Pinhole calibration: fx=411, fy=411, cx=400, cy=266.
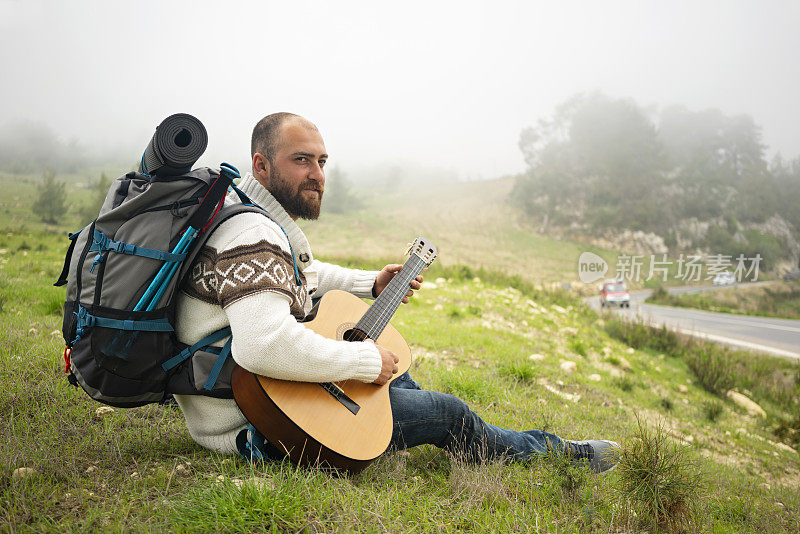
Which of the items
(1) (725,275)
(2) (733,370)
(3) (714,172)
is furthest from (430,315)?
(3) (714,172)

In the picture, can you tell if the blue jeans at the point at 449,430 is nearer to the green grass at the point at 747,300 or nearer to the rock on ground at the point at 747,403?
the rock on ground at the point at 747,403

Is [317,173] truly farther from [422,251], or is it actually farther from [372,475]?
[372,475]

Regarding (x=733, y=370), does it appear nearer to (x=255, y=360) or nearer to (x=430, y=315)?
(x=430, y=315)

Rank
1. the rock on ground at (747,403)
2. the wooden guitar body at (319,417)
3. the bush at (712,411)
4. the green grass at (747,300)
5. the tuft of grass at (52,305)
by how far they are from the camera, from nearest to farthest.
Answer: the wooden guitar body at (319,417) < the tuft of grass at (52,305) < the bush at (712,411) < the rock on ground at (747,403) < the green grass at (747,300)

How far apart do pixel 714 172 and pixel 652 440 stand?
7745 centimetres

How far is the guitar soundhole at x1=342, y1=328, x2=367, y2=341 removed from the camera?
2287mm

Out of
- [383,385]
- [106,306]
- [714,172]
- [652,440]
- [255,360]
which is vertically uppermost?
[714,172]

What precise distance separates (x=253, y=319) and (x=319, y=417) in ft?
1.75

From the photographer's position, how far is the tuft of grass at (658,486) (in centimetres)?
205

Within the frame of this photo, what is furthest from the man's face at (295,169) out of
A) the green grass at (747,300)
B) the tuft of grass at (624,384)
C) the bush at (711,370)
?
the green grass at (747,300)

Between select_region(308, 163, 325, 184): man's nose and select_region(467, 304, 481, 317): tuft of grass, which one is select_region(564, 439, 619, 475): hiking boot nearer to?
select_region(308, 163, 325, 184): man's nose

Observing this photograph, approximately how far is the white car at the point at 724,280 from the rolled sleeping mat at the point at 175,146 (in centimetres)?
4367

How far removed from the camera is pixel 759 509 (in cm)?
296

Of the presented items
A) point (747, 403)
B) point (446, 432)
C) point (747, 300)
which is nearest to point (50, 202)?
point (446, 432)
